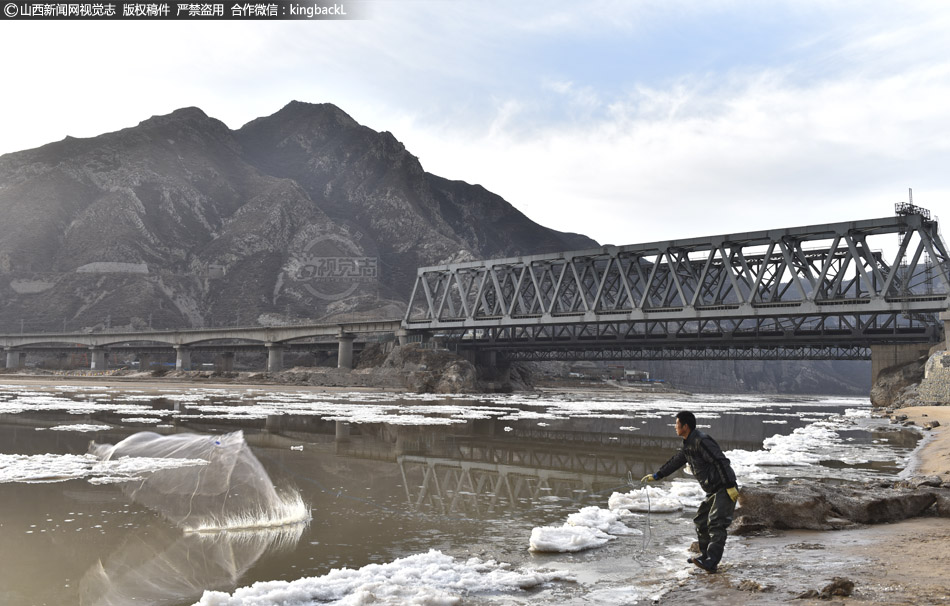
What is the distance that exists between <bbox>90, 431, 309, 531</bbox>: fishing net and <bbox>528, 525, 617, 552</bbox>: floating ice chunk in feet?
11.2

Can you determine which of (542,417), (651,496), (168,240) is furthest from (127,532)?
(168,240)

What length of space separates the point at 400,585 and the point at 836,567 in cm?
452

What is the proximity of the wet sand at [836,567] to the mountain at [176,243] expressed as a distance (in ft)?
432

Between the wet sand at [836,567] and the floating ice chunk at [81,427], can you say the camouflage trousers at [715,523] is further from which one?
the floating ice chunk at [81,427]

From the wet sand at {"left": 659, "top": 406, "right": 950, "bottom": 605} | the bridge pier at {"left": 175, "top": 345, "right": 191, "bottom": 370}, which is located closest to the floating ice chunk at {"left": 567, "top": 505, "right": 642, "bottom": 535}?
the wet sand at {"left": 659, "top": 406, "right": 950, "bottom": 605}

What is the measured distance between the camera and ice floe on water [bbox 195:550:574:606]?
5.48 m

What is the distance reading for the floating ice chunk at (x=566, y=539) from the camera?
7.48 meters

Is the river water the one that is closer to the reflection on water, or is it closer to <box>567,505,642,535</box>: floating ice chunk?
the reflection on water

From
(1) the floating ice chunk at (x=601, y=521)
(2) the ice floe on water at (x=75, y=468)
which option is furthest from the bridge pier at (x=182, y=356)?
(1) the floating ice chunk at (x=601, y=521)

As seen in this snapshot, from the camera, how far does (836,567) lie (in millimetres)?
6426

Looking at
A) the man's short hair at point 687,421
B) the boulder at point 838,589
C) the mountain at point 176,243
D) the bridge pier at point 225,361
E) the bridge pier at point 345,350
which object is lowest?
the bridge pier at point 225,361

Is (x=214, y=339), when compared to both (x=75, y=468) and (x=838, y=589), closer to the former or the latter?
(x=75, y=468)

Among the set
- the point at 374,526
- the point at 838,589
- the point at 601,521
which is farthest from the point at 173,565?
the point at 838,589

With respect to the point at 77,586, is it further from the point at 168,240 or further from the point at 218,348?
the point at 168,240
